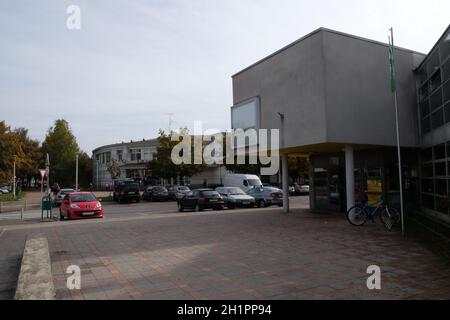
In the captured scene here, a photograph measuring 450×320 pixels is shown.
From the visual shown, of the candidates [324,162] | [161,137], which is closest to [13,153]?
[161,137]

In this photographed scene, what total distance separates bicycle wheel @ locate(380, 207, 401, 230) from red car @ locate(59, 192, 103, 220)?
13.3 m

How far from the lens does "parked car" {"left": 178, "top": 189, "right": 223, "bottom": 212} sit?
24109mm

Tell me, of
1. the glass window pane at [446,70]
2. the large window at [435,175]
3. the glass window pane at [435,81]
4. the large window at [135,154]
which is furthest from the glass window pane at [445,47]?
the large window at [135,154]

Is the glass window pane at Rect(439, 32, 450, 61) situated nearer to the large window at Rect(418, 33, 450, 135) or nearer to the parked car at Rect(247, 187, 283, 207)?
the large window at Rect(418, 33, 450, 135)

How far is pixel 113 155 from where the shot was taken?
246ft

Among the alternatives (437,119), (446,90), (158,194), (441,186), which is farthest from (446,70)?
(158,194)

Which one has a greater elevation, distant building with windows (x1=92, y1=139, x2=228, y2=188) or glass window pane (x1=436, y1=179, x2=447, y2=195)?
distant building with windows (x1=92, y1=139, x2=228, y2=188)

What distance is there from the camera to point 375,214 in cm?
1259

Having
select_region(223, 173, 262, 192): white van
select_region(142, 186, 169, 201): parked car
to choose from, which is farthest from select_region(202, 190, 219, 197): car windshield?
select_region(142, 186, 169, 201): parked car

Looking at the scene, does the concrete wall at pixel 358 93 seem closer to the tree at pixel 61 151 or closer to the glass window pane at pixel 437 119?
the glass window pane at pixel 437 119

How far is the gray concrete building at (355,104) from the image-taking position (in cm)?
1338

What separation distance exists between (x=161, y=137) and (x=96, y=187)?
3995cm

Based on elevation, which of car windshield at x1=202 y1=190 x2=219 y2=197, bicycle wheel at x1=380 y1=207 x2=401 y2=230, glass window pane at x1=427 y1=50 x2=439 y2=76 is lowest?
bicycle wheel at x1=380 y1=207 x2=401 y2=230
